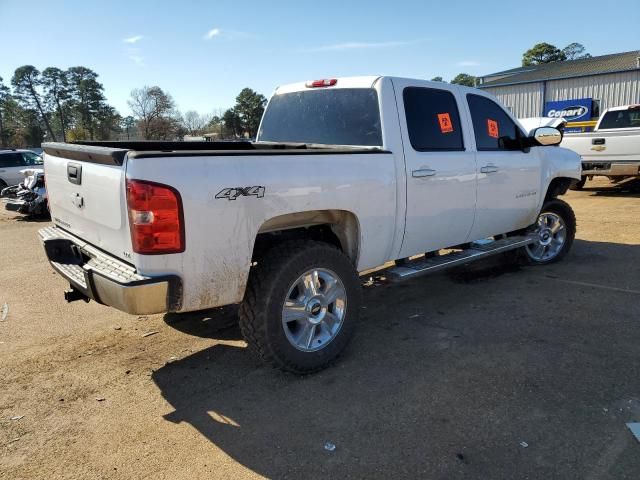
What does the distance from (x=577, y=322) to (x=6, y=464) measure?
4288 millimetres

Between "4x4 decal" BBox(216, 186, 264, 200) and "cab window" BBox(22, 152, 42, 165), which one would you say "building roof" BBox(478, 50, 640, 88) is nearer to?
"cab window" BBox(22, 152, 42, 165)

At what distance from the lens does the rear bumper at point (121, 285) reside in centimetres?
280

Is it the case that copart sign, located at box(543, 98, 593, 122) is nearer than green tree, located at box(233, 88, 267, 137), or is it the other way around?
copart sign, located at box(543, 98, 593, 122)

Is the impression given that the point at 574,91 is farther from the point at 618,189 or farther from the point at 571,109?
the point at 618,189

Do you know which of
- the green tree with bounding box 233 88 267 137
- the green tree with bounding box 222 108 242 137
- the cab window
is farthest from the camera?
the green tree with bounding box 233 88 267 137

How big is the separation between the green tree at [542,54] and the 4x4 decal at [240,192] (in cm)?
8222

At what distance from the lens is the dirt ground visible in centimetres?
266

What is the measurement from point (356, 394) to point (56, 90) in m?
91.8

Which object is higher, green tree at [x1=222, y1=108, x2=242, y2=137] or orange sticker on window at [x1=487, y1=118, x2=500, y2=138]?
green tree at [x1=222, y1=108, x2=242, y2=137]

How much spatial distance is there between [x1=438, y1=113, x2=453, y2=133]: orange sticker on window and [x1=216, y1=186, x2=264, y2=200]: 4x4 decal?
2.14 metres

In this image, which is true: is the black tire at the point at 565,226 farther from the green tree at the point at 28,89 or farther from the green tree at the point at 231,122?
the green tree at the point at 28,89

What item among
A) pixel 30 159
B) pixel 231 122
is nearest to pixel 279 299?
pixel 30 159

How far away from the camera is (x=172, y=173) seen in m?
2.76

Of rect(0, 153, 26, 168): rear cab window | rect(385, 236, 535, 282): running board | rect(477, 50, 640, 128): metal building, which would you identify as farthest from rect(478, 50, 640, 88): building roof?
rect(385, 236, 535, 282): running board
